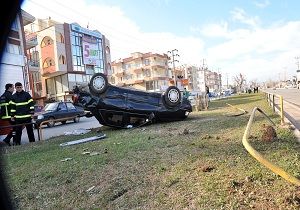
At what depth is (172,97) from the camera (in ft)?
41.7

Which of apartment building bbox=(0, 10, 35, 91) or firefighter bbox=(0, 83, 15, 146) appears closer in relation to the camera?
firefighter bbox=(0, 83, 15, 146)

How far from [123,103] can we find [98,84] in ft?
3.43

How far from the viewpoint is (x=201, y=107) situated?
2102 cm

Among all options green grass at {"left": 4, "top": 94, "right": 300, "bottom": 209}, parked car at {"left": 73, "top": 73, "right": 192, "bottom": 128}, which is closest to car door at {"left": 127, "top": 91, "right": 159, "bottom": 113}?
parked car at {"left": 73, "top": 73, "right": 192, "bottom": 128}

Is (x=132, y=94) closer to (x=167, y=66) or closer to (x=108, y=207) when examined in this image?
(x=108, y=207)

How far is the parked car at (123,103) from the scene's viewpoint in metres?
11.9

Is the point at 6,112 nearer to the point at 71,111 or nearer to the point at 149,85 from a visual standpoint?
the point at 71,111

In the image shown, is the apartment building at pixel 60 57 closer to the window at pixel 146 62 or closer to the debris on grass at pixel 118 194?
the window at pixel 146 62

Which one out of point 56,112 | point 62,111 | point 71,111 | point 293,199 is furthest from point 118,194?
point 71,111

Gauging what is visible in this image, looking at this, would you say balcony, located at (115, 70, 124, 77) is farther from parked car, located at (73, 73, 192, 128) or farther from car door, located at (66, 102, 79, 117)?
parked car, located at (73, 73, 192, 128)

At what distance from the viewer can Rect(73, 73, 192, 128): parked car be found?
1187 cm

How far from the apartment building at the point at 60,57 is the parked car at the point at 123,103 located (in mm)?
41306

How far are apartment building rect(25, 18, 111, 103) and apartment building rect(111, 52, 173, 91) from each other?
107 feet

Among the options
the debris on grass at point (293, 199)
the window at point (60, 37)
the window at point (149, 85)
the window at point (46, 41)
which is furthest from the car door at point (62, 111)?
the window at point (149, 85)
